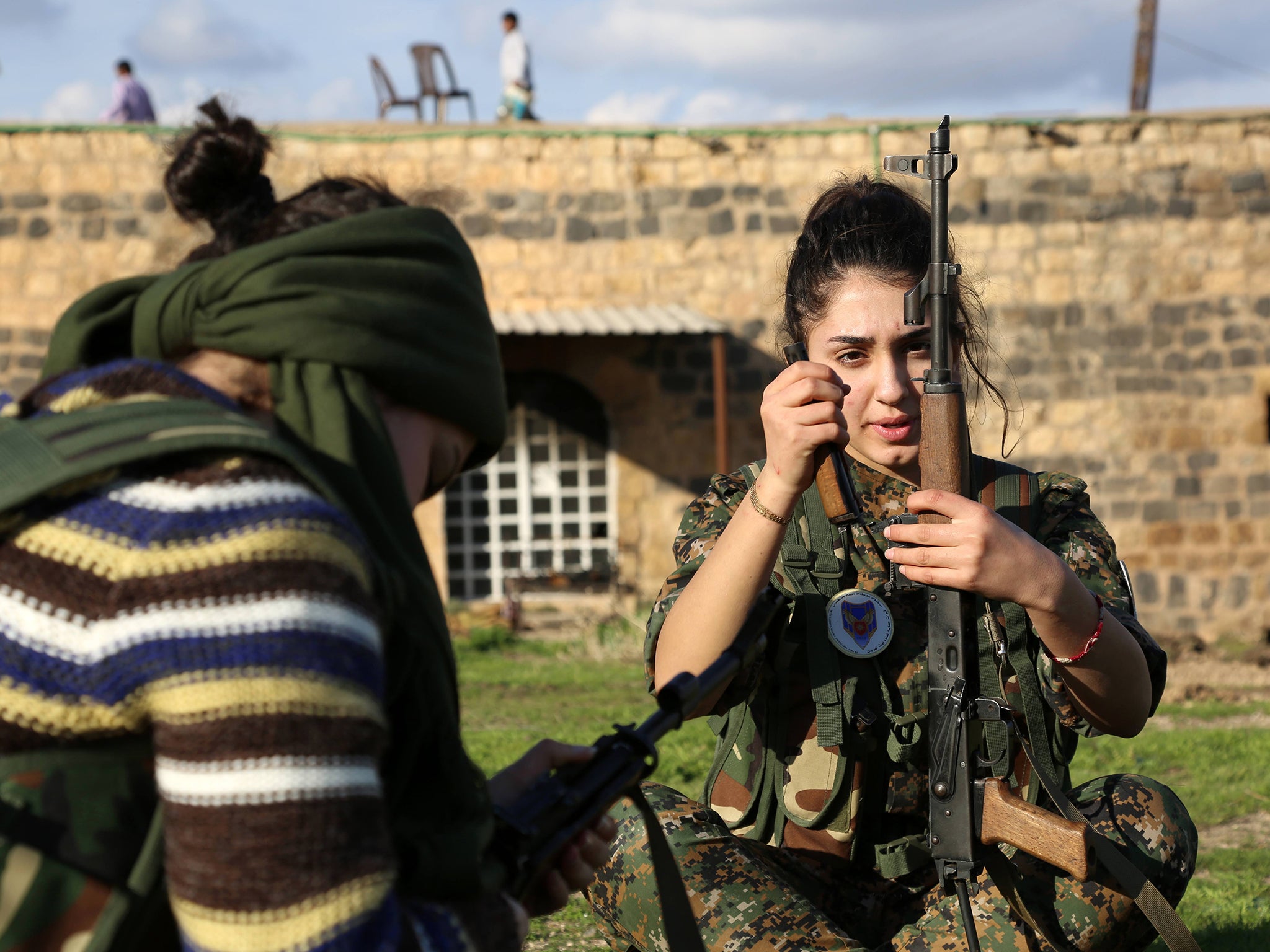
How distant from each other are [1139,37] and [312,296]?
15944 mm

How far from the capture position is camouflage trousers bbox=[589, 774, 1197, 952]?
2.33 metres

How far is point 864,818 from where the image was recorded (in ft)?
8.38

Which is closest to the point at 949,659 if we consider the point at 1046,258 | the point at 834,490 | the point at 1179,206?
the point at 834,490

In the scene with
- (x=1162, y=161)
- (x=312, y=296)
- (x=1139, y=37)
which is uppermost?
(x=1139, y=37)

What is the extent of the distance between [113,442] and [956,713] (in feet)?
5.56

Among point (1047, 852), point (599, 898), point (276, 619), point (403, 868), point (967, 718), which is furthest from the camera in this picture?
point (599, 898)

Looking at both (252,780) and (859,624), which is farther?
(859,624)

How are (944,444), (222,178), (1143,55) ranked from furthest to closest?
(1143,55) → (944,444) → (222,178)

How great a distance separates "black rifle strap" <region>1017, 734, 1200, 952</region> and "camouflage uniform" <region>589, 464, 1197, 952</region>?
86mm

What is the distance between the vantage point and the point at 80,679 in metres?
1.23

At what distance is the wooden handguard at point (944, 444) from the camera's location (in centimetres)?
239

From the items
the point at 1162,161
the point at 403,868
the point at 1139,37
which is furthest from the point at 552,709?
the point at 1139,37

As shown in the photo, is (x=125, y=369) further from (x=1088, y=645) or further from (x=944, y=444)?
→ (x=1088, y=645)

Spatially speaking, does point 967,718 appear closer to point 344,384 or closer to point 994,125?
point 344,384
